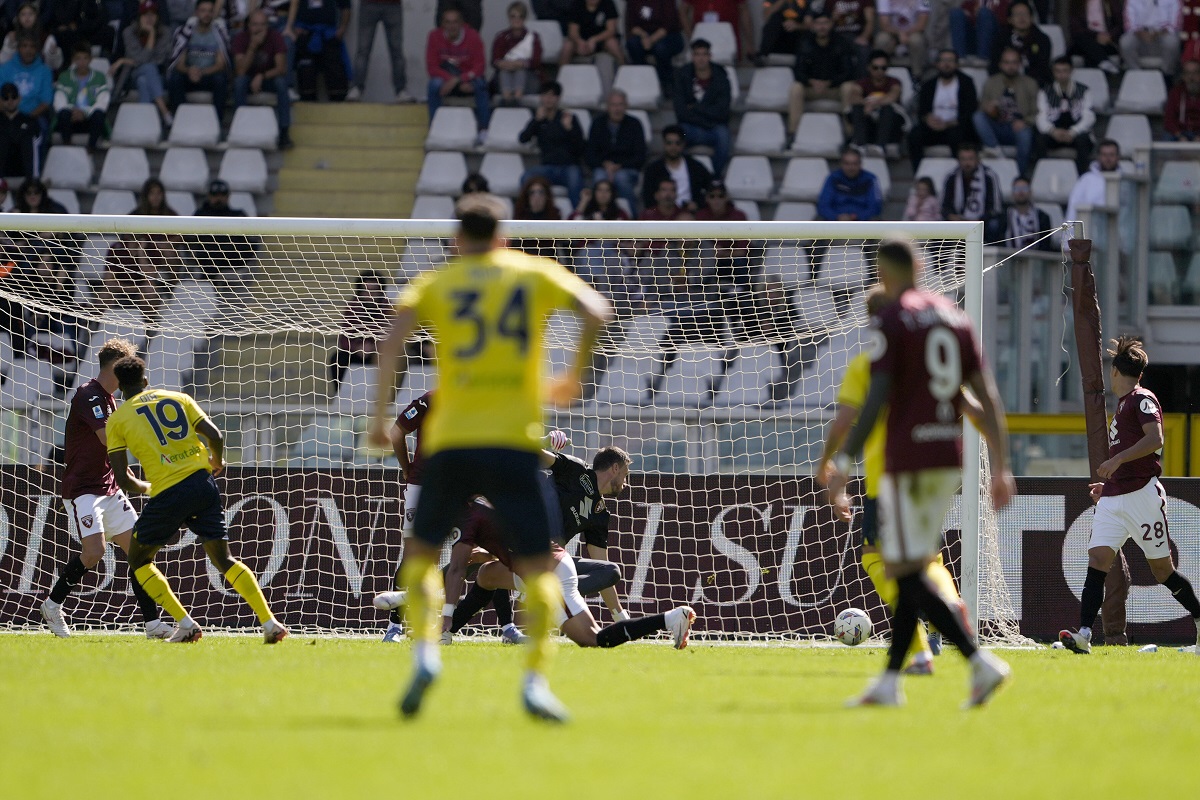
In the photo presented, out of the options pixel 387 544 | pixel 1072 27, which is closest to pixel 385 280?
pixel 387 544

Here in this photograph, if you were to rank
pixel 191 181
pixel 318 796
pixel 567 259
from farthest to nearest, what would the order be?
pixel 191 181 < pixel 567 259 < pixel 318 796

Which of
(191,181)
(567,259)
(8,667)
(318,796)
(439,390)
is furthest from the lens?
(191,181)

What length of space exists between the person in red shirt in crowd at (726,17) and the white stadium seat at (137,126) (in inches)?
275

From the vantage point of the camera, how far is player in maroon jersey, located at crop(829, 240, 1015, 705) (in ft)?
20.6

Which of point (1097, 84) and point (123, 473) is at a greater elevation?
point (1097, 84)

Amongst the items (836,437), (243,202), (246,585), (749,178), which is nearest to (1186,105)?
(749,178)

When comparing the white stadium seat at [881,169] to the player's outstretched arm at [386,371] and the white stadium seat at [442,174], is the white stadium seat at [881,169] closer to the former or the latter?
the white stadium seat at [442,174]

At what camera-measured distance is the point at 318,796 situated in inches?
169

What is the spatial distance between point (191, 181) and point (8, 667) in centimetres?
1198

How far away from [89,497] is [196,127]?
381 inches

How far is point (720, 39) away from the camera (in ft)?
64.4

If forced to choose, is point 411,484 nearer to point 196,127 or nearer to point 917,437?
point 917,437

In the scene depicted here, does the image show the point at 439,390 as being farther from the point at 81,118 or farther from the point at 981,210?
the point at 81,118

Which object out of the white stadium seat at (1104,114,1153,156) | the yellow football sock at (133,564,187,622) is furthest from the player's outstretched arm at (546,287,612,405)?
the white stadium seat at (1104,114,1153,156)
